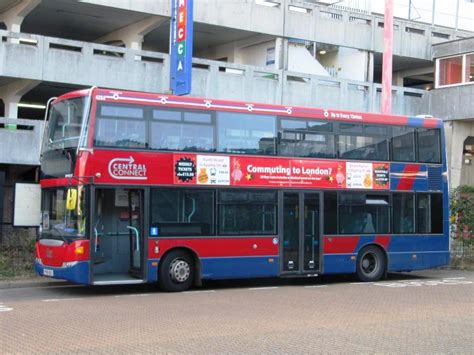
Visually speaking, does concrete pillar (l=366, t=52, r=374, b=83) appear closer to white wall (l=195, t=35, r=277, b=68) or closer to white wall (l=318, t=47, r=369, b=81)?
white wall (l=318, t=47, r=369, b=81)

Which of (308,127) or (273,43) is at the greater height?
(273,43)

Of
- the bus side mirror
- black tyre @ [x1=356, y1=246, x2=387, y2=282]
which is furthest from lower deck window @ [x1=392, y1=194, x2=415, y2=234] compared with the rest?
the bus side mirror

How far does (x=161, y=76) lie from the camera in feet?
78.8

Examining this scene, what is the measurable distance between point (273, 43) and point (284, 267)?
545 inches

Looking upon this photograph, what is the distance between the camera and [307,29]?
2778 cm

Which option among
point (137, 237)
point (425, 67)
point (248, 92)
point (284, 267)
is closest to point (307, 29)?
point (248, 92)

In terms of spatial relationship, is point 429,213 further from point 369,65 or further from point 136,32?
point 136,32

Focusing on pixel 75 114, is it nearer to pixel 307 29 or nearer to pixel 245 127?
pixel 245 127

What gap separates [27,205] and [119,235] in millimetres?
2789

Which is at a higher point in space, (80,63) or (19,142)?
(80,63)

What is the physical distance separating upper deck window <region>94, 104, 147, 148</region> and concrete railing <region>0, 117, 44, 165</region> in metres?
8.06

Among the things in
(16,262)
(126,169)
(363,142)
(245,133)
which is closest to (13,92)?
(16,262)

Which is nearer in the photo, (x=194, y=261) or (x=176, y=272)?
(x=176, y=272)

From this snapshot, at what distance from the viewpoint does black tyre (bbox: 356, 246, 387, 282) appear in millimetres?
17406
